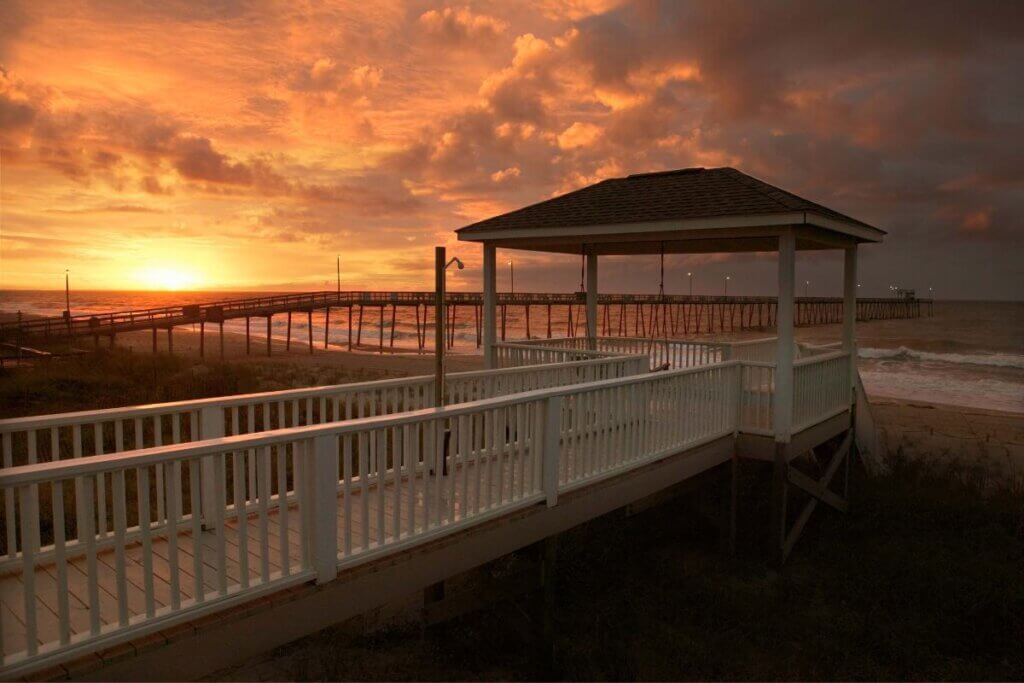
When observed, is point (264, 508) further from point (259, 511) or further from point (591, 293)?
point (591, 293)

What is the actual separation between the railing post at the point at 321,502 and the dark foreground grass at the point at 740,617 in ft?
7.00

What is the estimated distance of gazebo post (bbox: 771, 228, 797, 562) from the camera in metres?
7.65

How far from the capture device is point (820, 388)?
9.04m

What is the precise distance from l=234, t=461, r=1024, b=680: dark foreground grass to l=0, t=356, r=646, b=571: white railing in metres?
1.92

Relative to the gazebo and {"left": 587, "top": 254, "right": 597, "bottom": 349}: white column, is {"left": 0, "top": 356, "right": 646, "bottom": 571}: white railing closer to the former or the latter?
the gazebo

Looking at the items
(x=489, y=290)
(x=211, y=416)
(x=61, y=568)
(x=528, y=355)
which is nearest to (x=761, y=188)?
(x=528, y=355)

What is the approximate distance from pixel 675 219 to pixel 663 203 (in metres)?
0.88

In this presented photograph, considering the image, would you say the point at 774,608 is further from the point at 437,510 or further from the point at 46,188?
the point at 46,188

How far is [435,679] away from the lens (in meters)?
5.38

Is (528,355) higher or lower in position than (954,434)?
higher

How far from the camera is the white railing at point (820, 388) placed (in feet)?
27.1

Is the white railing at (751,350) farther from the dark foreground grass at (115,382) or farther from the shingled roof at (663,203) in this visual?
the dark foreground grass at (115,382)

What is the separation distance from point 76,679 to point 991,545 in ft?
31.1

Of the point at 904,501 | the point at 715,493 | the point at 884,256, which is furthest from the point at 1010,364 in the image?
the point at 715,493
